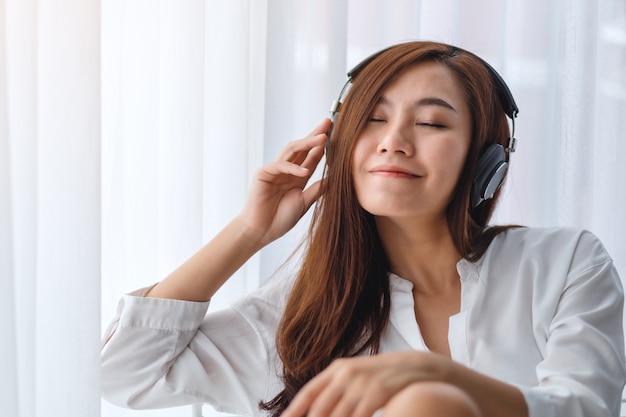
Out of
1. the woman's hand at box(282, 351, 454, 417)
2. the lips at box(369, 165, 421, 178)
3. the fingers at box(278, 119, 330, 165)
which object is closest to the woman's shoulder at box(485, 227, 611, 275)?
the lips at box(369, 165, 421, 178)

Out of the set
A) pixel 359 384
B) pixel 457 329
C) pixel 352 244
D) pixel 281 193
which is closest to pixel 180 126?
pixel 281 193

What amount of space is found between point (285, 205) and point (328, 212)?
0.28ft

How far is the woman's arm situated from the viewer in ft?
4.29

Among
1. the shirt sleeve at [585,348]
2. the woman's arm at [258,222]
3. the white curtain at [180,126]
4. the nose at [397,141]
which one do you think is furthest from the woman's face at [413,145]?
the white curtain at [180,126]

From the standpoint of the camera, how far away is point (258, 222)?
4.41ft

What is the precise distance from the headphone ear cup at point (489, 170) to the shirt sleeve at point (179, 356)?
0.44 metres

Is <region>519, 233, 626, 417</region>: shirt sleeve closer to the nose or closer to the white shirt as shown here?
the white shirt

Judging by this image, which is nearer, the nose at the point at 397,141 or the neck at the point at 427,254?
the nose at the point at 397,141

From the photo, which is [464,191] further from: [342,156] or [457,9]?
[457,9]

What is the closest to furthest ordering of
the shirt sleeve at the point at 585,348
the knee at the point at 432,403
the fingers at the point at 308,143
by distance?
the knee at the point at 432,403, the shirt sleeve at the point at 585,348, the fingers at the point at 308,143

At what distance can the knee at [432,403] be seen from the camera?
714 millimetres

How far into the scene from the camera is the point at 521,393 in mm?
968

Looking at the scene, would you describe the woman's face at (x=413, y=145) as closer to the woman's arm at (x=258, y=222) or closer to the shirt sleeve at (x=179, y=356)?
the woman's arm at (x=258, y=222)

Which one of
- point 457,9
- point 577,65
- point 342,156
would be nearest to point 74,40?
point 342,156
